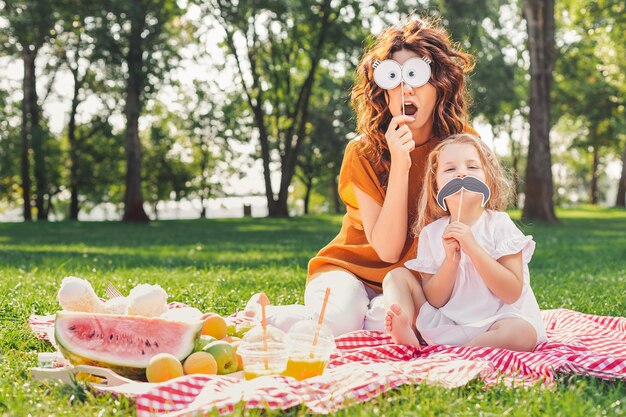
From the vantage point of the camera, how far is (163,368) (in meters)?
3.03

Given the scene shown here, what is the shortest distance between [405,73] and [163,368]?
1999 mm

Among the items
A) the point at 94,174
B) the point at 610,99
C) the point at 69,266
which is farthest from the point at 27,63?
the point at 610,99

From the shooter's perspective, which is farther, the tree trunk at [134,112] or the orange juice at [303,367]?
the tree trunk at [134,112]

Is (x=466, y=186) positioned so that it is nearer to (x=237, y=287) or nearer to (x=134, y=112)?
(x=237, y=287)

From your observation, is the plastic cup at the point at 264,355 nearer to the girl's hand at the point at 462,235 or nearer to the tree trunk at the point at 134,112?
the girl's hand at the point at 462,235

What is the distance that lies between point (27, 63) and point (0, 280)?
22.7 meters

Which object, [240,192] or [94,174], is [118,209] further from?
[94,174]

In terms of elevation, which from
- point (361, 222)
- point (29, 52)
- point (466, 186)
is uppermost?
point (29, 52)

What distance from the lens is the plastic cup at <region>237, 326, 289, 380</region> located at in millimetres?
2980

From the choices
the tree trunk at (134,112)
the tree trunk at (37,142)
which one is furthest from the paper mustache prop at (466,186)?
the tree trunk at (37,142)

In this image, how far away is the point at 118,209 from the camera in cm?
4759

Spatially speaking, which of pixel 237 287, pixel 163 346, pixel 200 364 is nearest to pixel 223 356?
pixel 200 364

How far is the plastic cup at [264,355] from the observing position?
117 inches

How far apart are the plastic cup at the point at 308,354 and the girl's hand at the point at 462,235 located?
2.66 feet
